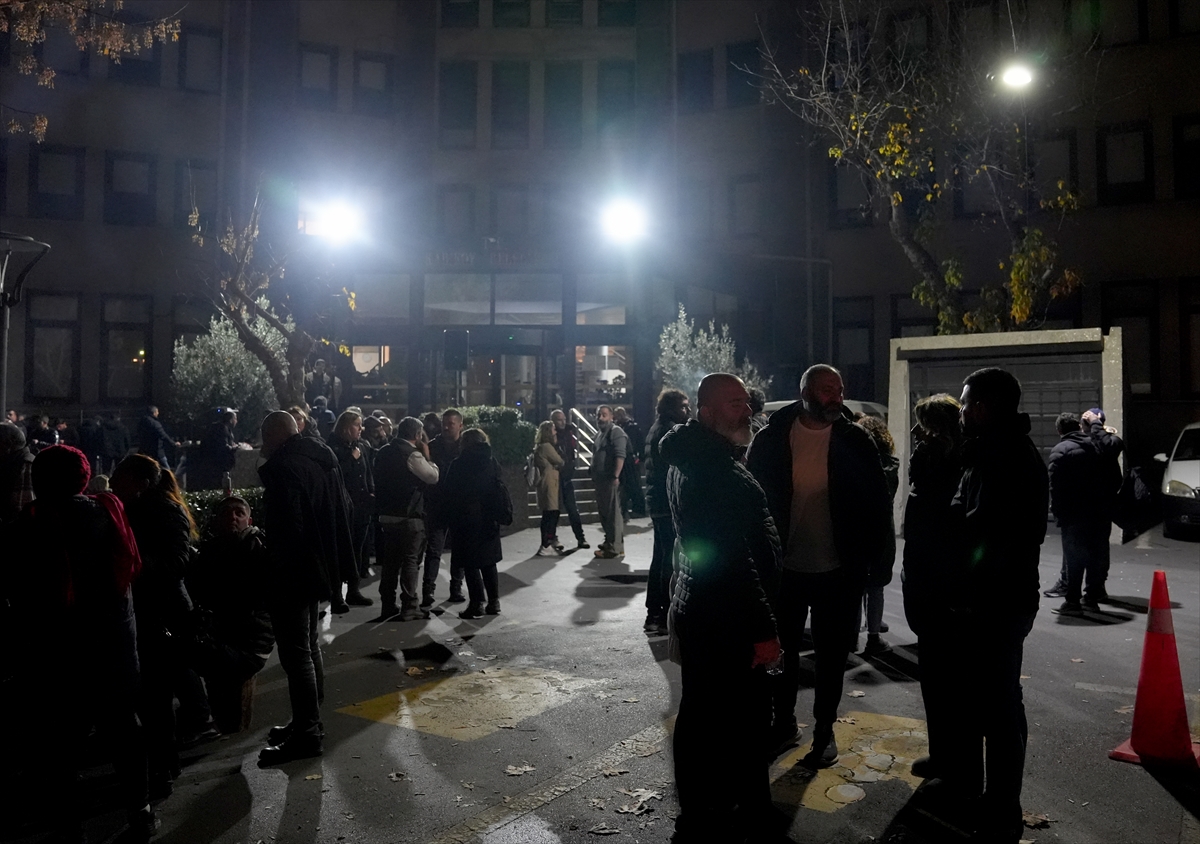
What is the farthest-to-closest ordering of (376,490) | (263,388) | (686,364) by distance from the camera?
1. (686,364)
2. (263,388)
3. (376,490)

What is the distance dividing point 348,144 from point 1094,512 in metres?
23.0

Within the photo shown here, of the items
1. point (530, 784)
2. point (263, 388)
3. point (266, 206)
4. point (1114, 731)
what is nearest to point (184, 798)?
point (530, 784)

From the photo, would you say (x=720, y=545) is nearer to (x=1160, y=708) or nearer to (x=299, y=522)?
(x=299, y=522)

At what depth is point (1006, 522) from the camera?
4246mm

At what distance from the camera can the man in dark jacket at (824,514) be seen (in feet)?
16.5

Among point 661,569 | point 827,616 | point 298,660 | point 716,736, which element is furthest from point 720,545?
point 661,569

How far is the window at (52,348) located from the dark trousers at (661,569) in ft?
69.7

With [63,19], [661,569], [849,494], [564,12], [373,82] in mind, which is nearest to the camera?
[849,494]

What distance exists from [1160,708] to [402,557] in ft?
21.1

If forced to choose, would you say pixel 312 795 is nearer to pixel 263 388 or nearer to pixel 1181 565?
pixel 1181 565

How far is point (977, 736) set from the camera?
4.57 m

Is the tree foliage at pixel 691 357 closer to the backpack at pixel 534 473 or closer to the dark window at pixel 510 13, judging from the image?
the dark window at pixel 510 13

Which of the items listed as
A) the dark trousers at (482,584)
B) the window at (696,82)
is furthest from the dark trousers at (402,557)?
the window at (696,82)

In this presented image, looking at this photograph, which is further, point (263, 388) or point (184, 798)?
point (263, 388)
